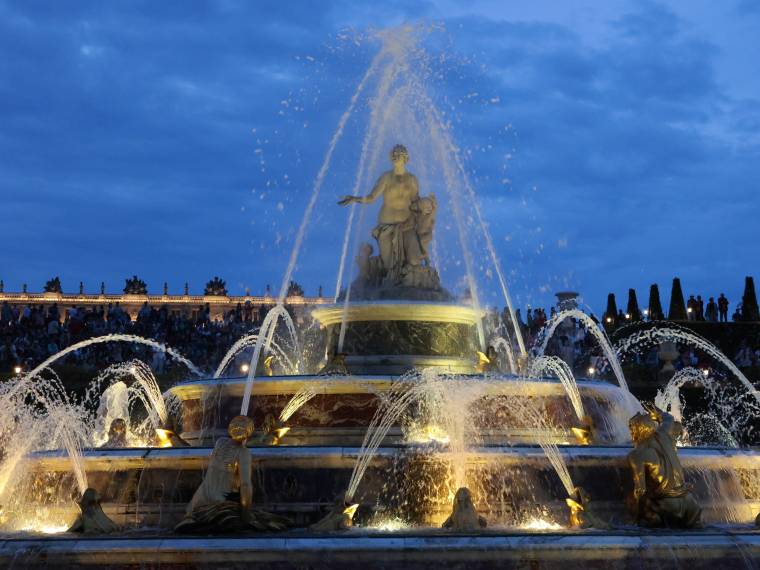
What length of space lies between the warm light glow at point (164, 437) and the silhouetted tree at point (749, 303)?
43.9m

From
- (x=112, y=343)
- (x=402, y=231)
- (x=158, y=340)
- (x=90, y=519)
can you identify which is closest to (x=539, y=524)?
(x=90, y=519)

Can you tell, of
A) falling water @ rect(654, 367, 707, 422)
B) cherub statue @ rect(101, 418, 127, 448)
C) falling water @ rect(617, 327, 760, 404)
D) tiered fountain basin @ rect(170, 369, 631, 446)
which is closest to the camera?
tiered fountain basin @ rect(170, 369, 631, 446)

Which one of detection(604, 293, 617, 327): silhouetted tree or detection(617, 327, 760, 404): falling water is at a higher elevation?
detection(604, 293, 617, 327): silhouetted tree

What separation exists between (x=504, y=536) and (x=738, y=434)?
18993mm

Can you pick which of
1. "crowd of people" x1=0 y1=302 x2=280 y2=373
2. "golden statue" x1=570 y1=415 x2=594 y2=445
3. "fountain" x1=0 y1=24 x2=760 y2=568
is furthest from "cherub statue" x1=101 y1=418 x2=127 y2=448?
"crowd of people" x1=0 y1=302 x2=280 y2=373

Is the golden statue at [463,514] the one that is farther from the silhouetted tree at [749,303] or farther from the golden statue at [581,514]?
the silhouetted tree at [749,303]

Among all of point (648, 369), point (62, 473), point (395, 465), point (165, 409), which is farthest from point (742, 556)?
point (648, 369)

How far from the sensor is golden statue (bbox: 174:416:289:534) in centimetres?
864

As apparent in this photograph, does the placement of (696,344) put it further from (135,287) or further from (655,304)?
(135,287)

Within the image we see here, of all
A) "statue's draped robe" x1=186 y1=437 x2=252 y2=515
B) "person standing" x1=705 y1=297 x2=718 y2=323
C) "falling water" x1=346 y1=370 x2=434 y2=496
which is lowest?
"statue's draped robe" x1=186 y1=437 x2=252 y2=515

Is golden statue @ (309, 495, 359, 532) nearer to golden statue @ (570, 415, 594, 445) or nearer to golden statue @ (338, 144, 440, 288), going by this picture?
golden statue @ (570, 415, 594, 445)

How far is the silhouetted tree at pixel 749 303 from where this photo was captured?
50.2 meters

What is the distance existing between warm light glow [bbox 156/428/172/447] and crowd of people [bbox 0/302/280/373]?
20039mm

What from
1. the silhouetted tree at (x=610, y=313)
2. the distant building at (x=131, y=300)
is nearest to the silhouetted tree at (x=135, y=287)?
the distant building at (x=131, y=300)
